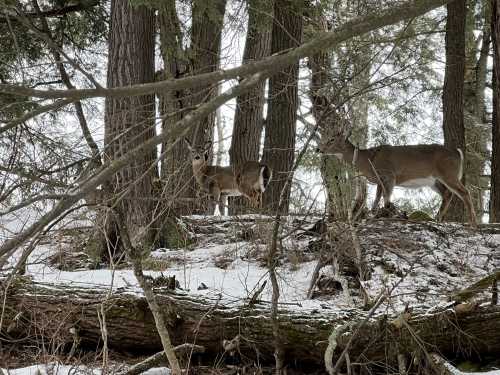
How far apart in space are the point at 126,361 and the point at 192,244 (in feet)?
10.6

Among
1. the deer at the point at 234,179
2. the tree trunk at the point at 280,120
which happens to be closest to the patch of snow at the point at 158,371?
the deer at the point at 234,179

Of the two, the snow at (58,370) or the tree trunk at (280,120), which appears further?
the tree trunk at (280,120)

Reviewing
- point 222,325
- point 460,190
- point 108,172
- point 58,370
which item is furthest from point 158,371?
point 460,190

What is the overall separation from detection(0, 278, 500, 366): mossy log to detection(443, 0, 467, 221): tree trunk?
588 cm

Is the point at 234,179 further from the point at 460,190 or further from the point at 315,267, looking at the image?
the point at 315,267

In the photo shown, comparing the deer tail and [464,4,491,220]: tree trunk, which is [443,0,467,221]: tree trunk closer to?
[464,4,491,220]: tree trunk

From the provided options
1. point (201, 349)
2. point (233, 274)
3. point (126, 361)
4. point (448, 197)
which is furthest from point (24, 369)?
point (448, 197)

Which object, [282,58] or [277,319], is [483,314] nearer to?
[277,319]

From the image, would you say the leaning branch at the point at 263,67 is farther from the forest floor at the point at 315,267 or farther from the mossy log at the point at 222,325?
the forest floor at the point at 315,267

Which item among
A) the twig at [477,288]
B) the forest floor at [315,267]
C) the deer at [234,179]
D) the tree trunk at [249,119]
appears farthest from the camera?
the deer at [234,179]

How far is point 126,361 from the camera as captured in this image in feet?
16.7

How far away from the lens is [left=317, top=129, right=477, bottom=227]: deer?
9.67m

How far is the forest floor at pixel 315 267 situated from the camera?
539 centimetres

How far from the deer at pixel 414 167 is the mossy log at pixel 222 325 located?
471 cm
